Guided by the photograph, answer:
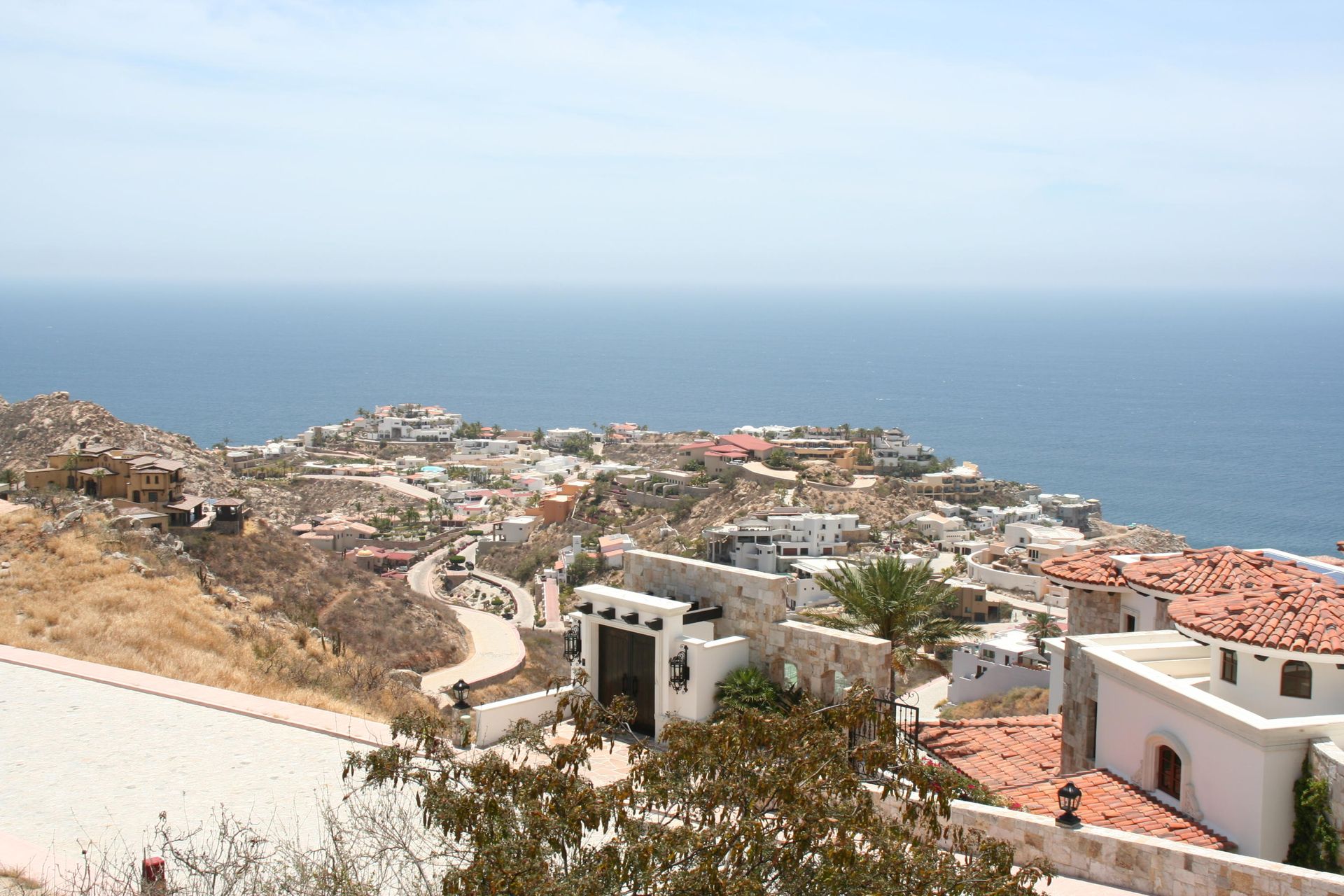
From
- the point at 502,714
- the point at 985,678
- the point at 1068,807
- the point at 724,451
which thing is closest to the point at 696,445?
the point at 724,451

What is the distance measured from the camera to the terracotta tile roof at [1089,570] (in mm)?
12570

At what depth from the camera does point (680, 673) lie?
34.0 ft

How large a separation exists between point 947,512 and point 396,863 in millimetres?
64288

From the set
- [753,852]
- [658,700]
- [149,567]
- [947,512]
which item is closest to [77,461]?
[149,567]

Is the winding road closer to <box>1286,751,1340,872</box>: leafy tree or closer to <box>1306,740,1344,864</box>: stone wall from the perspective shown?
<box>1286,751,1340,872</box>: leafy tree

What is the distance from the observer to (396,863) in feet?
23.6

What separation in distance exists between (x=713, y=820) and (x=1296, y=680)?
594 centimetres

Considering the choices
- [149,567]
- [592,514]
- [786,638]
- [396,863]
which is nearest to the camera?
[396,863]

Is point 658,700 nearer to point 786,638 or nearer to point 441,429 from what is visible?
point 786,638

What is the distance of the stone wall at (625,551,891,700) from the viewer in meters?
9.67

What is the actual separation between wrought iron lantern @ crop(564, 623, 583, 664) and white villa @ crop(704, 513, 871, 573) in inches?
1532

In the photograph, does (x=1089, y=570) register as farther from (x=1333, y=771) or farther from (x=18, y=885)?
(x=18, y=885)

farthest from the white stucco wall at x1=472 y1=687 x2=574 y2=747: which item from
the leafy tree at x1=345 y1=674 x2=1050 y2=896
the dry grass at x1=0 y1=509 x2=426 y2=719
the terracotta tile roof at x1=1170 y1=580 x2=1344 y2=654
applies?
→ the terracotta tile roof at x1=1170 y1=580 x2=1344 y2=654

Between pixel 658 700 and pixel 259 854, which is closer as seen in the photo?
pixel 259 854
